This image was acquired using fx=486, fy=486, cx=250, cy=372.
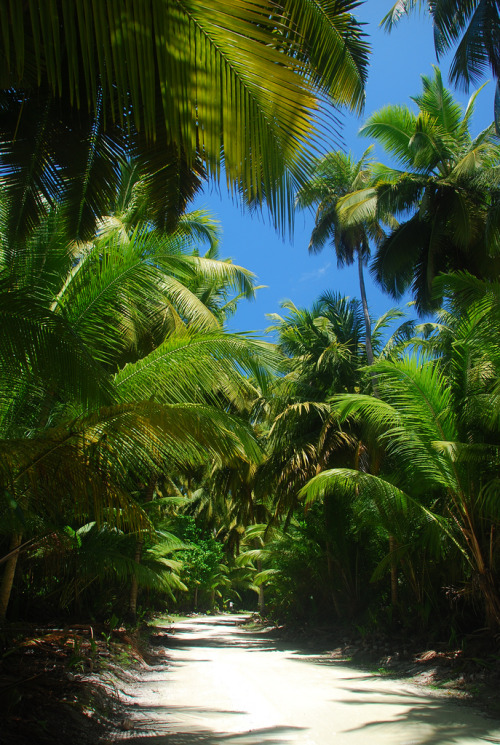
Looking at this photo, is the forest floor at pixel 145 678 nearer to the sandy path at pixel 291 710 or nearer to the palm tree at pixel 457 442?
the sandy path at pixel 291 710

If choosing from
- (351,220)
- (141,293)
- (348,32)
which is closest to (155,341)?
(141,293)

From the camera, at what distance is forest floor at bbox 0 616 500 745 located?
4352mm

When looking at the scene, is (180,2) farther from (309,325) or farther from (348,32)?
(309,325)

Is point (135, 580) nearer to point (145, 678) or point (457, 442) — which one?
point (145, 678)

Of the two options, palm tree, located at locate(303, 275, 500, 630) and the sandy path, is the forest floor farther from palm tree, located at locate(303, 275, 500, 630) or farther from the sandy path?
palm tree, located at locate(303, 275, 500, 630)

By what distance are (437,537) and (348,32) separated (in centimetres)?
687

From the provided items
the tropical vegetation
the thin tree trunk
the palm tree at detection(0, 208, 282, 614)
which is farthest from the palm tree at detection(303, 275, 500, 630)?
the thin tree trunk

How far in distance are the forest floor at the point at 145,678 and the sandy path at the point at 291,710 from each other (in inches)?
1.7

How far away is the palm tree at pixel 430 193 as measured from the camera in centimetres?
1204

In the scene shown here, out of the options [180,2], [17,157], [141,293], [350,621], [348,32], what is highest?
[17,157]

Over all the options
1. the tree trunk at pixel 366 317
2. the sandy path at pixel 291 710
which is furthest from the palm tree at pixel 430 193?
the sandy path at pixel 291 710

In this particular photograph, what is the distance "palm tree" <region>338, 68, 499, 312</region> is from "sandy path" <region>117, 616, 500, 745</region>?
9.45m

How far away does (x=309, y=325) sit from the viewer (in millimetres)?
15031

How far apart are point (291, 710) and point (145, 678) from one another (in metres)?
3.10
